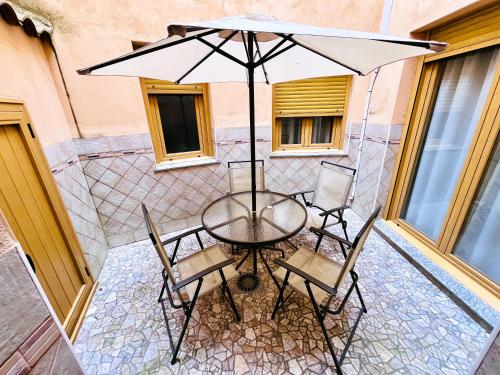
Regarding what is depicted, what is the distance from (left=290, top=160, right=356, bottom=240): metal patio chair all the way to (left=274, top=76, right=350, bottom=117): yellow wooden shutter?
1.06 m

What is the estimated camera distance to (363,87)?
309 centimetres

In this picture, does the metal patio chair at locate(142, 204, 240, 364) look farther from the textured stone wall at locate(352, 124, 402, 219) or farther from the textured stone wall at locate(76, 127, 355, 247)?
the textured stone wall at locate(352, 124, 402, 219)

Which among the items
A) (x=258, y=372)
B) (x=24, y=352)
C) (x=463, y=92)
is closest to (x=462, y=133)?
(x=463, y=92)

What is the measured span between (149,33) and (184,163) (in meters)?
1.59

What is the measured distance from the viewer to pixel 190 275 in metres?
1.77

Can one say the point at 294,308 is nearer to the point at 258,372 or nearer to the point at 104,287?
the point at 258,372

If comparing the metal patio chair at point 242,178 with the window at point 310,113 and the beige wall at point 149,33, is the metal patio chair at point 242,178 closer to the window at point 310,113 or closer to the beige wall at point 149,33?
the beige wall at point 149,33

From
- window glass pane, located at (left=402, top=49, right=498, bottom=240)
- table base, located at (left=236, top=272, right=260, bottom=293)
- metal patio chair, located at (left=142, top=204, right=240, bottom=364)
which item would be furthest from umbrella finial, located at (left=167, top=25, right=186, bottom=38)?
window glass pane, located at (left=402, top=49, right=498, bottom=240)

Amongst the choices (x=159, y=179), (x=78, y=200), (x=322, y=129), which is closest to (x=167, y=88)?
(x=159, y=179)

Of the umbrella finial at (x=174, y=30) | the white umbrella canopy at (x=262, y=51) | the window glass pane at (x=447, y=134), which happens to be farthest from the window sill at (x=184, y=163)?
the window glass pane at (x=447, y=134)

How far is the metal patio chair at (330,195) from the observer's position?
248 cm

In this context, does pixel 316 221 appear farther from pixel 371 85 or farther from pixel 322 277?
pixel 371 85

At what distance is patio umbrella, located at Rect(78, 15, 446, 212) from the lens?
3.35 feet

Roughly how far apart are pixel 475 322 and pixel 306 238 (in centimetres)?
165
